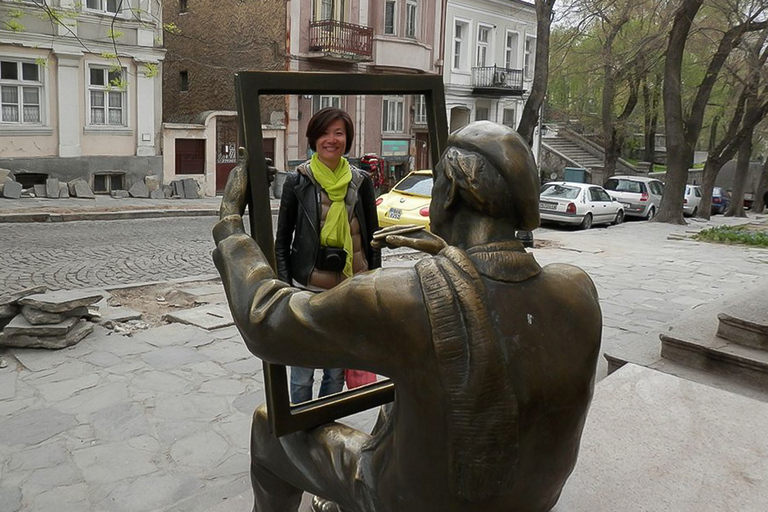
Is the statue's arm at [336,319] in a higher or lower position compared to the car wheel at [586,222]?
higher

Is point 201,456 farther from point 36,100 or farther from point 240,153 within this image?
point 36,100

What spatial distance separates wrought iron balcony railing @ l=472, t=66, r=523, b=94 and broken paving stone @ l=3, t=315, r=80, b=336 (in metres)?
25.8

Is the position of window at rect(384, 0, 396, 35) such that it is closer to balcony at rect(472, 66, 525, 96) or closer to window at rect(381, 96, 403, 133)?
window at rect(381, 96, 403, 133)

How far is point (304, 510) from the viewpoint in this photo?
2.89 meters

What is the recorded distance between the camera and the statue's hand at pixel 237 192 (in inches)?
80.6

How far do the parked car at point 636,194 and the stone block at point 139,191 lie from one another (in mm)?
14524

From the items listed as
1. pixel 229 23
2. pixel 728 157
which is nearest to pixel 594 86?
pixel 728 157

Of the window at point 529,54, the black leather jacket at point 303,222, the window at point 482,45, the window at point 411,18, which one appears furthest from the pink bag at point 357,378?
the window at point 529,54

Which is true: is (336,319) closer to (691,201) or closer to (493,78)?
(691,201)

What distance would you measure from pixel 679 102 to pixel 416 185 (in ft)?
32.0

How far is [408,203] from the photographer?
12570mm

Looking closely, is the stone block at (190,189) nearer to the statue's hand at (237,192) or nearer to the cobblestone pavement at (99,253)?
the cobblestone pavement at (99,253)

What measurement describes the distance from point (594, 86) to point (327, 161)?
32.0 metres

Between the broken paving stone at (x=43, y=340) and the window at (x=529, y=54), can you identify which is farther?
the window at (x=529, y=54)
